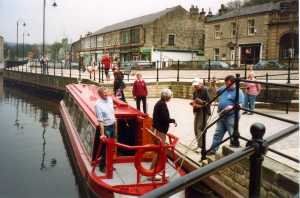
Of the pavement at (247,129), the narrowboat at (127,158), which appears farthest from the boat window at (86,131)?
the pavement at (247,129)

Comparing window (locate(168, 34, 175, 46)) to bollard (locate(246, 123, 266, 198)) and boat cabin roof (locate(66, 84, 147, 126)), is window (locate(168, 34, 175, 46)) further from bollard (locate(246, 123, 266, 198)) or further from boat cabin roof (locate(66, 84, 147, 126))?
bollard (locate(246, 123, 266, 198))

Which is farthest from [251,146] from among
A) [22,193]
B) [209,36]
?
[209,36]

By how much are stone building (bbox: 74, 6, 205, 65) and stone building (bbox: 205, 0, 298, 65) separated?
6.53 meters

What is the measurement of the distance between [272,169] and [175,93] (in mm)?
15968

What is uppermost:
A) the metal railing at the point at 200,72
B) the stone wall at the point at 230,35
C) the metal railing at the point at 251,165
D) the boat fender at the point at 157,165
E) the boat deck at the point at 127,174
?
→ the stone wall at the point at 230,35

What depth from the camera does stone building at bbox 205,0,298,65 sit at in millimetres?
37469

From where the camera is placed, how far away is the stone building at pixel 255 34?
123 feet

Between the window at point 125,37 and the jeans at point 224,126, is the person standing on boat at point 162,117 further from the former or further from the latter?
the window at point 125,37

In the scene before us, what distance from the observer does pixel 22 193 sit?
9383 millimetres

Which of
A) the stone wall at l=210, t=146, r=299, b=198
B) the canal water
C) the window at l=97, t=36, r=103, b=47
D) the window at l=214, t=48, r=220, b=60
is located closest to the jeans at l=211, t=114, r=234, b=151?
the stone wall at l=210, t=146, r=299, b=198

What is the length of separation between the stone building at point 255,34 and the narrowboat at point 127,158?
86.7ft

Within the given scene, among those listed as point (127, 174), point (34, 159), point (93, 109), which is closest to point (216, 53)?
point (34, 159)

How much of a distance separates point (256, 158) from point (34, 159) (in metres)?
11.4

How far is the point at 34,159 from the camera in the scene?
12.5m
